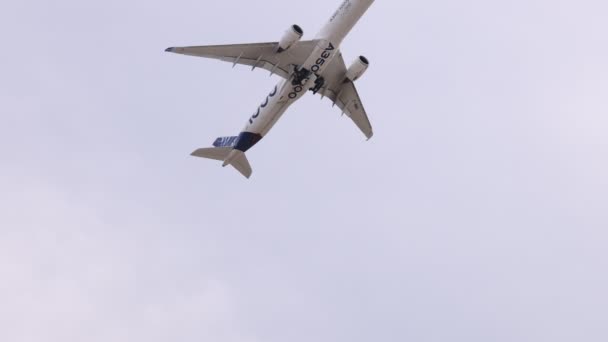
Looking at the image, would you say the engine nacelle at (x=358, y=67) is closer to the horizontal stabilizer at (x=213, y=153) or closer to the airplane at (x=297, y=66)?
the airplane at (x=297, y=66)

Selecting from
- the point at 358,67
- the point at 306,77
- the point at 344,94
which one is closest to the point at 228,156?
the point at 344,94

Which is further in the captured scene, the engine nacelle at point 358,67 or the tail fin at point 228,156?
the tail fin at point 228,156

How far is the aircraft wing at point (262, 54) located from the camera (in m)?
63.1

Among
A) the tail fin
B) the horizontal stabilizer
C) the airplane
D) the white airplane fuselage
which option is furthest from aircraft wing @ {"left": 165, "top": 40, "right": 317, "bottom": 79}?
the horizontal stabilizer

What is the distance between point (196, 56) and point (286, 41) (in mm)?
5950

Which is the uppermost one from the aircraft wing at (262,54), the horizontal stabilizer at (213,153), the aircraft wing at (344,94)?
the aircraft wing at (344,94)

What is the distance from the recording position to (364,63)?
219 feet

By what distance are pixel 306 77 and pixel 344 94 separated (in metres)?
5.96

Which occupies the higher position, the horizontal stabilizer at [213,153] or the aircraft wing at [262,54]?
the aircraft wing at [262,54]

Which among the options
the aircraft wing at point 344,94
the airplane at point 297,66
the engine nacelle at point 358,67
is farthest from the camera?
the aircraft wing at point 344,94

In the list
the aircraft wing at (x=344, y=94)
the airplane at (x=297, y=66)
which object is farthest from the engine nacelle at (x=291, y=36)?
the aircraft wing at (x=344, y=94)

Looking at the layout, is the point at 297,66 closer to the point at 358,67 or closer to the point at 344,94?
the point at 358,67

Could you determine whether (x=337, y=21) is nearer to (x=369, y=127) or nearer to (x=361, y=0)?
(x=361, y=0)

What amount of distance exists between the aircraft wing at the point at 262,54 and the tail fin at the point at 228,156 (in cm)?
801
